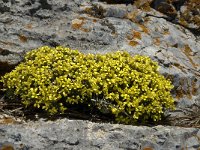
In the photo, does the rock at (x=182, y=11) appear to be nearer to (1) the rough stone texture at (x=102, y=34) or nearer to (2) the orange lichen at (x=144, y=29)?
(1) the rough stone texture at (x=102, y=34)

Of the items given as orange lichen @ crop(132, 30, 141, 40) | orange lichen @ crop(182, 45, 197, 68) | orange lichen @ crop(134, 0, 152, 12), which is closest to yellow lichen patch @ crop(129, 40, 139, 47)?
orange lichen @ crop(132, 30, 141, 40)

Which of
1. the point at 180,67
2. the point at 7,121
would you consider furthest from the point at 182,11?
the point at 7,121

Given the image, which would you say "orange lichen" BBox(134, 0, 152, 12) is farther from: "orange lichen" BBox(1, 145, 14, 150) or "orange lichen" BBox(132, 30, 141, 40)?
"orange lichen" BBox(1, 145, 14, 150)

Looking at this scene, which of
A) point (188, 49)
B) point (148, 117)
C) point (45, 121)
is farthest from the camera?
point (188, 49)

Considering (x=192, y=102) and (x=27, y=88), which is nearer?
(x=27, y=88)

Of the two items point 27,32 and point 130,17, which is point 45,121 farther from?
point 130,17

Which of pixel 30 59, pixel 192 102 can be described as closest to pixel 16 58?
pixel 30 59

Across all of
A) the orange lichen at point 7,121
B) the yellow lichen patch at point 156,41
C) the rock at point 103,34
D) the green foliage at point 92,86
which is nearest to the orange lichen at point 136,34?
the rock at point 103,34
